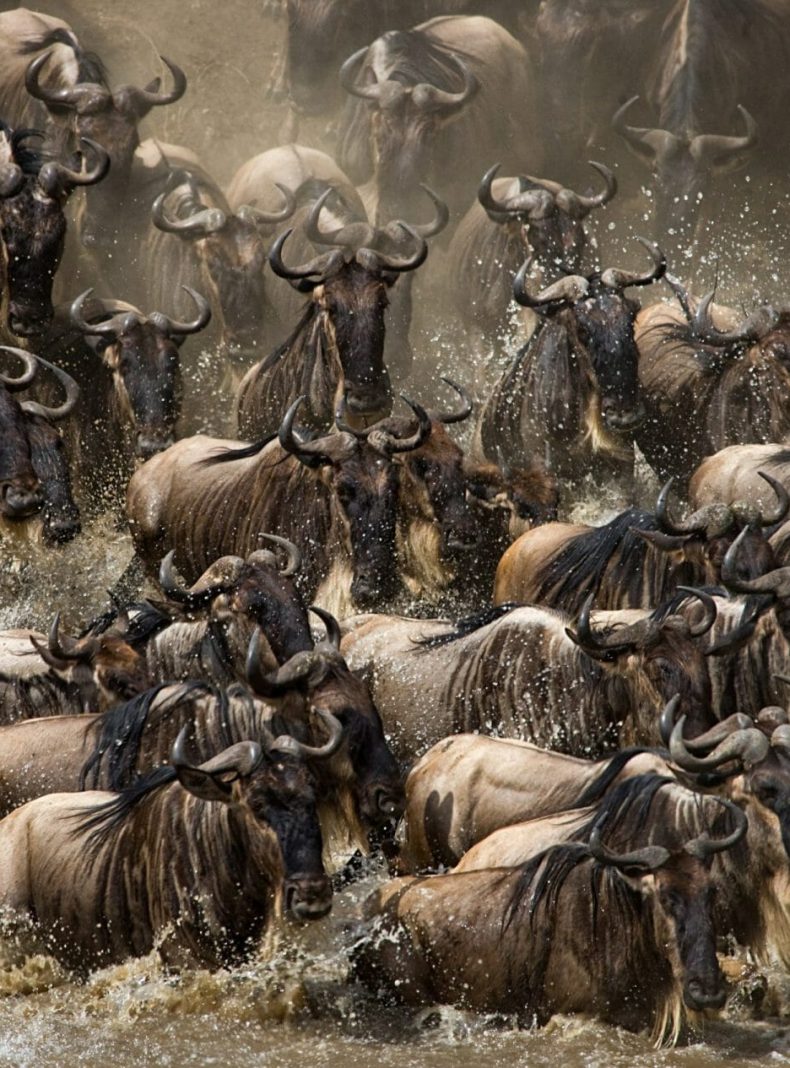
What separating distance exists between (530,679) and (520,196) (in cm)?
587

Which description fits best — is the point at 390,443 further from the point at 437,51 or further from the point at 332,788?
the point at 437,51

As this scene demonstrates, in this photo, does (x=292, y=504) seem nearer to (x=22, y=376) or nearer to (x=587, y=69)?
(x=22, y=376)

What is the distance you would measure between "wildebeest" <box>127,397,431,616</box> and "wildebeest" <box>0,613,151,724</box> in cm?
155

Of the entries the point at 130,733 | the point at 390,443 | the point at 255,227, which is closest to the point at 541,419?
the point at 390,443

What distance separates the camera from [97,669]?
396 inches

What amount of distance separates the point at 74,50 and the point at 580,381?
5.67 metres

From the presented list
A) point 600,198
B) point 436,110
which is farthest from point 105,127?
point 600,198

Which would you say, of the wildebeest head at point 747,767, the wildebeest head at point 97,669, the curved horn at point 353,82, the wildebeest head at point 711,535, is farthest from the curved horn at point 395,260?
the wildebeest head at point 747,767

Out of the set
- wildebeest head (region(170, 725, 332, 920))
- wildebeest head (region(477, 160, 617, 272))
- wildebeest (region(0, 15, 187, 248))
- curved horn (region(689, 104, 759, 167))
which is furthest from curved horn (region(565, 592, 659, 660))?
curved horn (region(689, 104, 759, 167))

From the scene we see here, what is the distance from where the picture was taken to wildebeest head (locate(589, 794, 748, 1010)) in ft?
25.0

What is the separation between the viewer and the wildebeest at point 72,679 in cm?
1002

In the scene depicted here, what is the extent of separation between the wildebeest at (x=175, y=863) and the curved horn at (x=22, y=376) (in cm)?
408

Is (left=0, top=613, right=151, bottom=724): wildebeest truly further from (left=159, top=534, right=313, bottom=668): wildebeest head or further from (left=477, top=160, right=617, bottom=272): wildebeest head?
(left=477, top=160, right=617, bottom=272): wildebeest head

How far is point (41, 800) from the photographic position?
8852 mm
